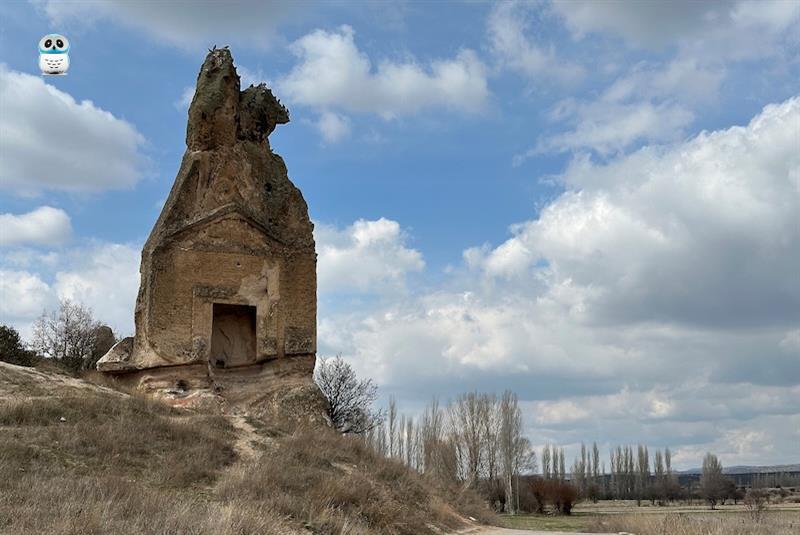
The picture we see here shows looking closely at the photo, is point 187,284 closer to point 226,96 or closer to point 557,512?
point 226,96

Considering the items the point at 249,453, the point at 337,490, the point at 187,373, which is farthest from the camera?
the point at 187,373

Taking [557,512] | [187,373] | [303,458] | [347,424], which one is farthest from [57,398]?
[557,512]

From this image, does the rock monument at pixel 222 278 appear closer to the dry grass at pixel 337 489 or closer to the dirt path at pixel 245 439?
the dirt path at pixel 245 439

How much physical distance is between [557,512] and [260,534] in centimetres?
3948

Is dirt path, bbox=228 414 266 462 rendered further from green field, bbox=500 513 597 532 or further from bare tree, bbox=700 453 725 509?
bare tree, bbox=700 453 725 509

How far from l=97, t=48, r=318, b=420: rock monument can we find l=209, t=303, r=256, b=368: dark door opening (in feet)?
0.07

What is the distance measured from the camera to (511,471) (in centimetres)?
4178

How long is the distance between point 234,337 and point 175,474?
6.50 m

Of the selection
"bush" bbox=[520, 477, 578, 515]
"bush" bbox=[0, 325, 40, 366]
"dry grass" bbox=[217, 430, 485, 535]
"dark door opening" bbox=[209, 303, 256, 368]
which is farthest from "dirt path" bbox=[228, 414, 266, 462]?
"bush" bbox=[520, 477, 578, 515]

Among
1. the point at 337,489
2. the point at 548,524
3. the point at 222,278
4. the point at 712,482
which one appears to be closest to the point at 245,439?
the point at 337,489

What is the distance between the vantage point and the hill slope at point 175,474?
24.0 ft

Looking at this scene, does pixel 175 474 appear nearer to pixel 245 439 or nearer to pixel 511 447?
pixel 245 439

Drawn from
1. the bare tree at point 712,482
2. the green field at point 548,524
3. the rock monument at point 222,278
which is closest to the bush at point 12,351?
the rock monument at point 222,278

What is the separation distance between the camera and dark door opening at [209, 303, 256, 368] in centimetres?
1627
